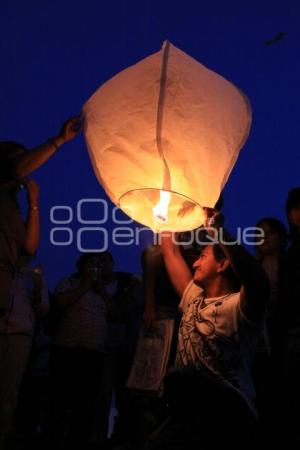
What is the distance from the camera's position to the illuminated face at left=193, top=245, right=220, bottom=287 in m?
2.30

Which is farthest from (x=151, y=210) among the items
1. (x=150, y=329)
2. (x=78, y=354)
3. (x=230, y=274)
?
(x=78, y=354)

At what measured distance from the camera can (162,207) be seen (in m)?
1.94

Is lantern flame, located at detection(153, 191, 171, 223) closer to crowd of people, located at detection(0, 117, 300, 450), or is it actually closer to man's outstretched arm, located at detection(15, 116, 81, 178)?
crowd of people, located at detection(0, 117, 300, 450)

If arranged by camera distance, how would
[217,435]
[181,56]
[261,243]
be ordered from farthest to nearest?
[261,243]
[181,56]
[217,435]

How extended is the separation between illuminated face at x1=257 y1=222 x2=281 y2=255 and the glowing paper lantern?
1.20 meters

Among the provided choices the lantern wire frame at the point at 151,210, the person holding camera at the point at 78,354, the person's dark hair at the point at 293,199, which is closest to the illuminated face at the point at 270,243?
the person's dark hair at the point at 293,199

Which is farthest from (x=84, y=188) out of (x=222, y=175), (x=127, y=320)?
(x=222, y=175)

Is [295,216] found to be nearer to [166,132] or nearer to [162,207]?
[162,207]

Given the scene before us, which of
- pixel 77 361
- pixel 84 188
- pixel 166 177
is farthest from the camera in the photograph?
pixel 84 188

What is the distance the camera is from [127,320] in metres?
3.90

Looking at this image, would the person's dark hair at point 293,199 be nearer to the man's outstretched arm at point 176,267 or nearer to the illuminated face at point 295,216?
the illuminated face at point 295,216

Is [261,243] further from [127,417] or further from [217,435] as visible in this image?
[217,435]

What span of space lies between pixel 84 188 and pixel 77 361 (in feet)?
90.3

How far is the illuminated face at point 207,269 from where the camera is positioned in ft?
7.54
